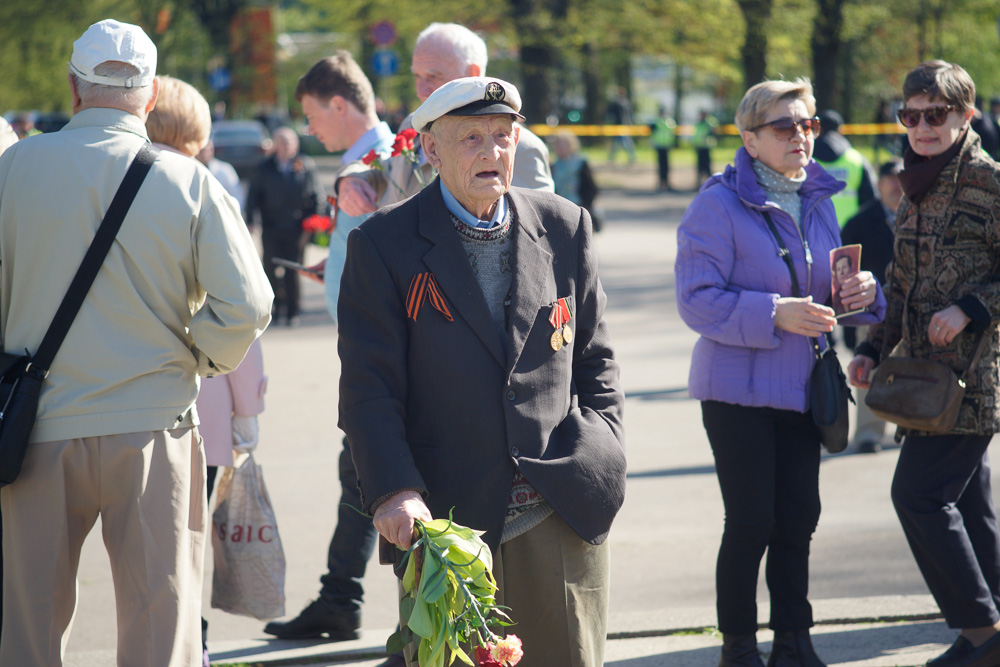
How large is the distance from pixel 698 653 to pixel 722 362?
1149mm

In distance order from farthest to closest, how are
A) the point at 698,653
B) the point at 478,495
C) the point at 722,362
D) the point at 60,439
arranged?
the point at 698,653 → the point at 722,362 → the point at 60,439 → the point at 478,495

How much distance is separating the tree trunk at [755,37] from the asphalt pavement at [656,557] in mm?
17920

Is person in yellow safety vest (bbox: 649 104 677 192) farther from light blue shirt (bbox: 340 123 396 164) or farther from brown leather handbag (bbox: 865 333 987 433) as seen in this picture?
brown leather handbag (bbox: 865 333 987 433)

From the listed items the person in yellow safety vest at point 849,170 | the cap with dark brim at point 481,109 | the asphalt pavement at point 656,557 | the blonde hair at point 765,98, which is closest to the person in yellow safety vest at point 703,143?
the asphalt pavement at point 656,557

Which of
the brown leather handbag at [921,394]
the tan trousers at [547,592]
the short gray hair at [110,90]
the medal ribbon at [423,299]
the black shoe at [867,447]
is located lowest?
the black shoe at [867,447]

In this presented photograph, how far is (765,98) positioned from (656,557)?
8.25 feet

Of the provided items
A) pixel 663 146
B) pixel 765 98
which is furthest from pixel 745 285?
pixel 663 146

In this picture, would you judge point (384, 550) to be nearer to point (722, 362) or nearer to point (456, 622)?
point (456, 622)

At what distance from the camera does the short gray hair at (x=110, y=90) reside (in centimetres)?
328

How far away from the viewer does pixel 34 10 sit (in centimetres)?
3491

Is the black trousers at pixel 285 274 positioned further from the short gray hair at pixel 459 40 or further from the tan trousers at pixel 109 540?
the tan trousers at pixel 109 540

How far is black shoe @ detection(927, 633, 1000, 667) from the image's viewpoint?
13.2ft

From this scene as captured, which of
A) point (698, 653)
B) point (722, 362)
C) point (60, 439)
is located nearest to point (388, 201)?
point (722, 362)

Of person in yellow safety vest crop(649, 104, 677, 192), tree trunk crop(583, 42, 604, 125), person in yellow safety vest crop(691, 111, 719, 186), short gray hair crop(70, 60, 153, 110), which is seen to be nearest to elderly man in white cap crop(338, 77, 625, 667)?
short gray hair crop(70, 60, 153, 110)
